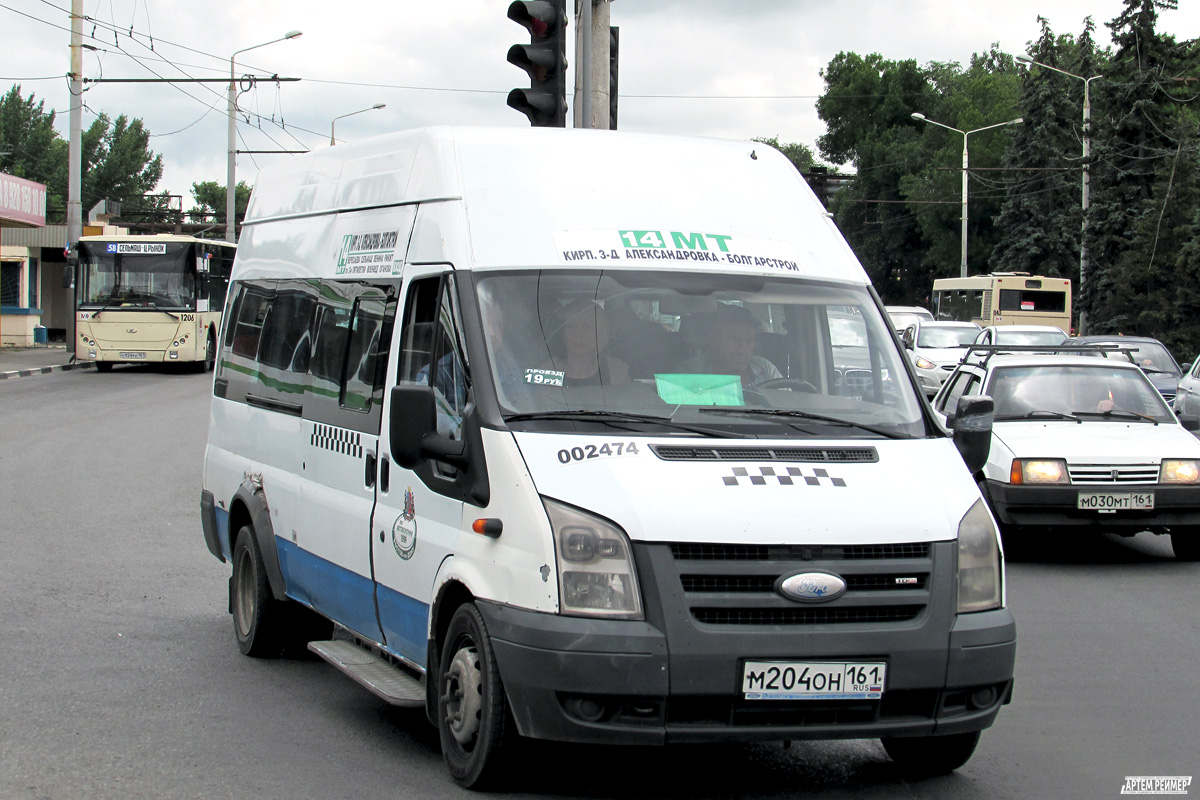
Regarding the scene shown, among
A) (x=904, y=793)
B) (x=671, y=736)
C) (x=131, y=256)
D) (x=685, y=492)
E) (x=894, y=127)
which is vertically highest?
(x=894, y=127)

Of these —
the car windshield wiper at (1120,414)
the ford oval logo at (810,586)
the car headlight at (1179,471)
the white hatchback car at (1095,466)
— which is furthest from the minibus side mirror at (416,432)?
the car windshield wiper at (1120,414)

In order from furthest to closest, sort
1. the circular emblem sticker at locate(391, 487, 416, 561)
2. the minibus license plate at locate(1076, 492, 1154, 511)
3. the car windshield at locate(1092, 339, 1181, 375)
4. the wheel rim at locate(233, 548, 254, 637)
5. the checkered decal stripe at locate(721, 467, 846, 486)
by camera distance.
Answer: the car windshield at locate(1092, 339, 1181, 375) < the minibus license plate at locate(1076, 492, 1154, 511) < the wheel rim at locate(233, 548, 254, 637) < the circular emblem sticker at locate(391, 487, 416, 561) < the checkered decal stripe at locate(721, 467, 846, 486)

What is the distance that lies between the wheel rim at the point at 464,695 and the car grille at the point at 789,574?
85 centimetres

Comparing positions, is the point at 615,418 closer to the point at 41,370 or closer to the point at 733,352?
the point at 733,352

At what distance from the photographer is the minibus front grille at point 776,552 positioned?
469 cm

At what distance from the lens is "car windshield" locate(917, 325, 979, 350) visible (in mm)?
29469

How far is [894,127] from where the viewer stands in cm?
9300

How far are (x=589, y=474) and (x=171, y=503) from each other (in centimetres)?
936

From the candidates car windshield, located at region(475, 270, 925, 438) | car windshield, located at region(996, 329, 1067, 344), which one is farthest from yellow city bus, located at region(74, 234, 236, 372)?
car windshield, located at region(475, 270, 925, 438)

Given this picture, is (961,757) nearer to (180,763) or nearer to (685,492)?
(685,492)

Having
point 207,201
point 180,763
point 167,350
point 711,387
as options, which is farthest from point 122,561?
point 207,201

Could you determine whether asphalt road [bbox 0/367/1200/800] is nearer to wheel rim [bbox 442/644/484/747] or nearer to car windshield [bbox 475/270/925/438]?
wheel rim [bbox 442/644/484/747]

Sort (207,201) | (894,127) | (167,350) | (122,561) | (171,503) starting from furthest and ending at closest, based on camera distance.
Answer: (207,201)
(894,127)
(167,350)
(171,503)
(122,561)

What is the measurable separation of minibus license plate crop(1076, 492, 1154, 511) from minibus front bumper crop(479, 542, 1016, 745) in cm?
614
